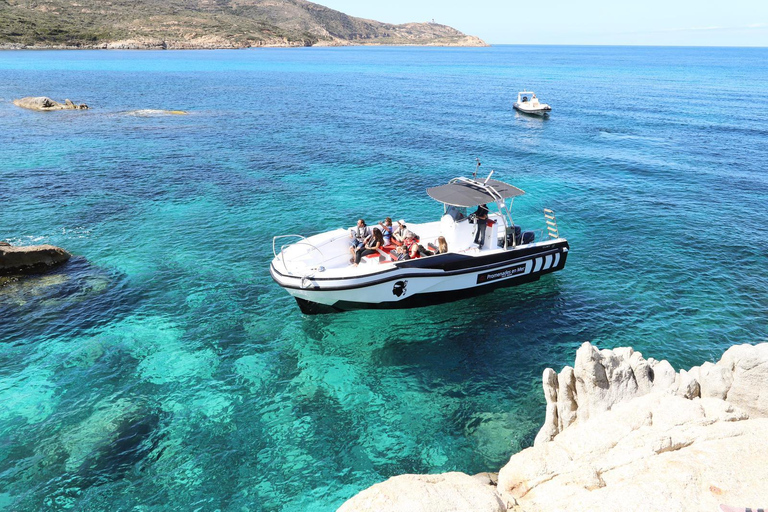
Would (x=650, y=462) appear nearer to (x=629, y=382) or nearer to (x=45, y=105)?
(x=629, y=382)

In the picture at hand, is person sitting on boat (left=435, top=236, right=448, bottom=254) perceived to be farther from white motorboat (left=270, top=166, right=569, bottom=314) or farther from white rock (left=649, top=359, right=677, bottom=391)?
white rock (left=649, top=359, right=677, bottom=391)

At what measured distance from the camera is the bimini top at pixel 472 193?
18203mm

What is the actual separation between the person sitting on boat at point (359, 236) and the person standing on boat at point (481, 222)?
4.42 metres

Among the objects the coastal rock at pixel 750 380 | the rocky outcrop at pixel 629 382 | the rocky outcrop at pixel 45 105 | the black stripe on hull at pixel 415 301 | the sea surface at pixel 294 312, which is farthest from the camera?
the rocky outcrop at pixel 45 105

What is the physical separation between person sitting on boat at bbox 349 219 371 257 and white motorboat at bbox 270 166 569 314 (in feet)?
1.39

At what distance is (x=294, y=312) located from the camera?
18.4m

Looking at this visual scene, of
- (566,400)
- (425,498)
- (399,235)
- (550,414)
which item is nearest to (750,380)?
(566,400)

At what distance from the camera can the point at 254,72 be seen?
109000 millimetres

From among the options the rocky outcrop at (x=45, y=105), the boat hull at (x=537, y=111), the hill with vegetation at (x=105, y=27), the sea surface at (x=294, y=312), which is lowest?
the sea surface at (x=294, y=312)

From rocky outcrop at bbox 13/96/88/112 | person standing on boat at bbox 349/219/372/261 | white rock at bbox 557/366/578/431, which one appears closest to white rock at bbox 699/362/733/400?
white rock at bbox 557/366/578/431

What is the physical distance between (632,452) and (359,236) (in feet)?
39.2

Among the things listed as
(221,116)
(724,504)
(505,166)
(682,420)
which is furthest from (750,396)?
(221,116)

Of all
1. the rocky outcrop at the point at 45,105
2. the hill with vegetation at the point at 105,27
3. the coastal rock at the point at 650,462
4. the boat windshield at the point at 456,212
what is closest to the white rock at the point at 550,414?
the coastal rock at the point at 650,462

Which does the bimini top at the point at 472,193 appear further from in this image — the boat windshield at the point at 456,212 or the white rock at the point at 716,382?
the white rock at the point at 716,382
